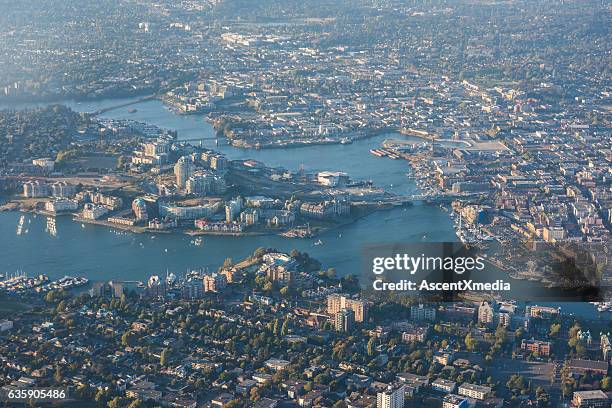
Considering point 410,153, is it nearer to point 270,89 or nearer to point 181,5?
point 270,89

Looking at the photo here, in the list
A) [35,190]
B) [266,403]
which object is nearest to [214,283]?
[266,403]

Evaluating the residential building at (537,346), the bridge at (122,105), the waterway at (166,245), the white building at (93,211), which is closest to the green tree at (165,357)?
the waterway at (166,245)

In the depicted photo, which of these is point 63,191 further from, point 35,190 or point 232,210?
point 232,210

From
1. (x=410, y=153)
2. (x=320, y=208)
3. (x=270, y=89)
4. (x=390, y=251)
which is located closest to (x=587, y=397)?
(x=390, y=251)

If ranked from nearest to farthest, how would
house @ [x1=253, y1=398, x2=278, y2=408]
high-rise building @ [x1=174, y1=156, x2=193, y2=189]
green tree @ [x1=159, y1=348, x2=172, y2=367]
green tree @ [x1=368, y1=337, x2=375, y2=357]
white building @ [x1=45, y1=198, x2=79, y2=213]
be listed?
house @ [x1=253, y1=398, x2=278, y2=408] < green tree @ [x1=159, y1=348, x2=172, y2=367] < green tree @ [x1=368, y1=337, x2=375, y2=357] < white building @ [x1=45, y1=198, x2=79, y2=213] < high-rise building @ [x1=174, y1=156, x2=193, y2=189]

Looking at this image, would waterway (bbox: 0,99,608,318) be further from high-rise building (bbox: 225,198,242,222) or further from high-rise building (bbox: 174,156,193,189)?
high-rise building (bbox: 174,156,193,189)

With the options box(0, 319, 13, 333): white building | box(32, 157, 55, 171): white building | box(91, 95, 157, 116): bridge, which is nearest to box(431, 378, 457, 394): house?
box(0, 319, 13, 333): white building
